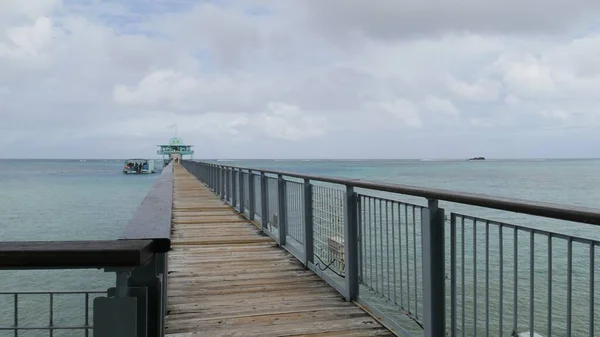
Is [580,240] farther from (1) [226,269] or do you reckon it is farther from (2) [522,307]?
(2) [522,307]

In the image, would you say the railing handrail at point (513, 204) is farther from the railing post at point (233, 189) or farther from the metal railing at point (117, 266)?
the railing post at point (233, 189)

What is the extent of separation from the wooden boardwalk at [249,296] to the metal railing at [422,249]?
7.8 inches

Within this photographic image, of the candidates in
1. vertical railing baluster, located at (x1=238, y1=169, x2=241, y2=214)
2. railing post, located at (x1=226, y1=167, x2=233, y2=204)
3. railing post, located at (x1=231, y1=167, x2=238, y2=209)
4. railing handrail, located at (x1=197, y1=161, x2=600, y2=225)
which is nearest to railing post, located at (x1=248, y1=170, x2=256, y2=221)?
vertical railing baluster, located at (x1=238, y1=169, x2=241, y2=214)

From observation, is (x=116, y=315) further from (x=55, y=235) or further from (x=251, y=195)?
(x=55, y=235)

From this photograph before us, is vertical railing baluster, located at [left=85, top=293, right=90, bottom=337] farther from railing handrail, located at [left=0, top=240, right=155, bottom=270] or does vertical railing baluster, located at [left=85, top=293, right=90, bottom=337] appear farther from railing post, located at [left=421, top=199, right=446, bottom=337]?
railing post, located at [left=421, top=199, right=446, bottom=337]

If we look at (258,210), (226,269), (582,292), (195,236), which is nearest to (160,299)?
(226,269)

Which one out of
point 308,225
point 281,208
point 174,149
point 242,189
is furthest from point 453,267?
point 174,149

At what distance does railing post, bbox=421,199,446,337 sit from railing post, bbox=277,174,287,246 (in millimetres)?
3786

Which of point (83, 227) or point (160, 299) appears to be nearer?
point (160, 299)

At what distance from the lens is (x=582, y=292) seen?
8.50m

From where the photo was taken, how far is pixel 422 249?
9.89ft

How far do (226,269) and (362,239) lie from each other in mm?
1995

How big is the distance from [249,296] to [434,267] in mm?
2055

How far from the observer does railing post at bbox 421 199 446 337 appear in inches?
114
